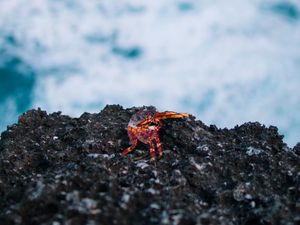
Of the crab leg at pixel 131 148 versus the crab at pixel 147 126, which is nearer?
the crab leg at pixel 131 148

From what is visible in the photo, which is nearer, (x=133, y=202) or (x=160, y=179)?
(x=133, y=202)

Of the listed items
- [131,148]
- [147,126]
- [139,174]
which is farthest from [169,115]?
[139,174]

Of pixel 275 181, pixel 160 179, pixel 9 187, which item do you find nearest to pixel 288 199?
pixel 275 181

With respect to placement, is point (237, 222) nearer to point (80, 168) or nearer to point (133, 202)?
point (133, 202)

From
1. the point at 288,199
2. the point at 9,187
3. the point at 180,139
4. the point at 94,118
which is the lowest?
the point at 288,199

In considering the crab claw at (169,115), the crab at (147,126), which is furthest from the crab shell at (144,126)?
the crab claw at (169,115)

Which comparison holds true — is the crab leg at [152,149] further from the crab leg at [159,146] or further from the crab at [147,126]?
→ the crab leg at [159,146]

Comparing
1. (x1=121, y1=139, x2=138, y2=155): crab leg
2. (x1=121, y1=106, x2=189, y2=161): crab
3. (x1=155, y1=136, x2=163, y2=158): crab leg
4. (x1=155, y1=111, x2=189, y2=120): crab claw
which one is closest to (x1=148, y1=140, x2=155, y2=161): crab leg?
(x1=121, y1=106, x2=189, y2=161): crab
